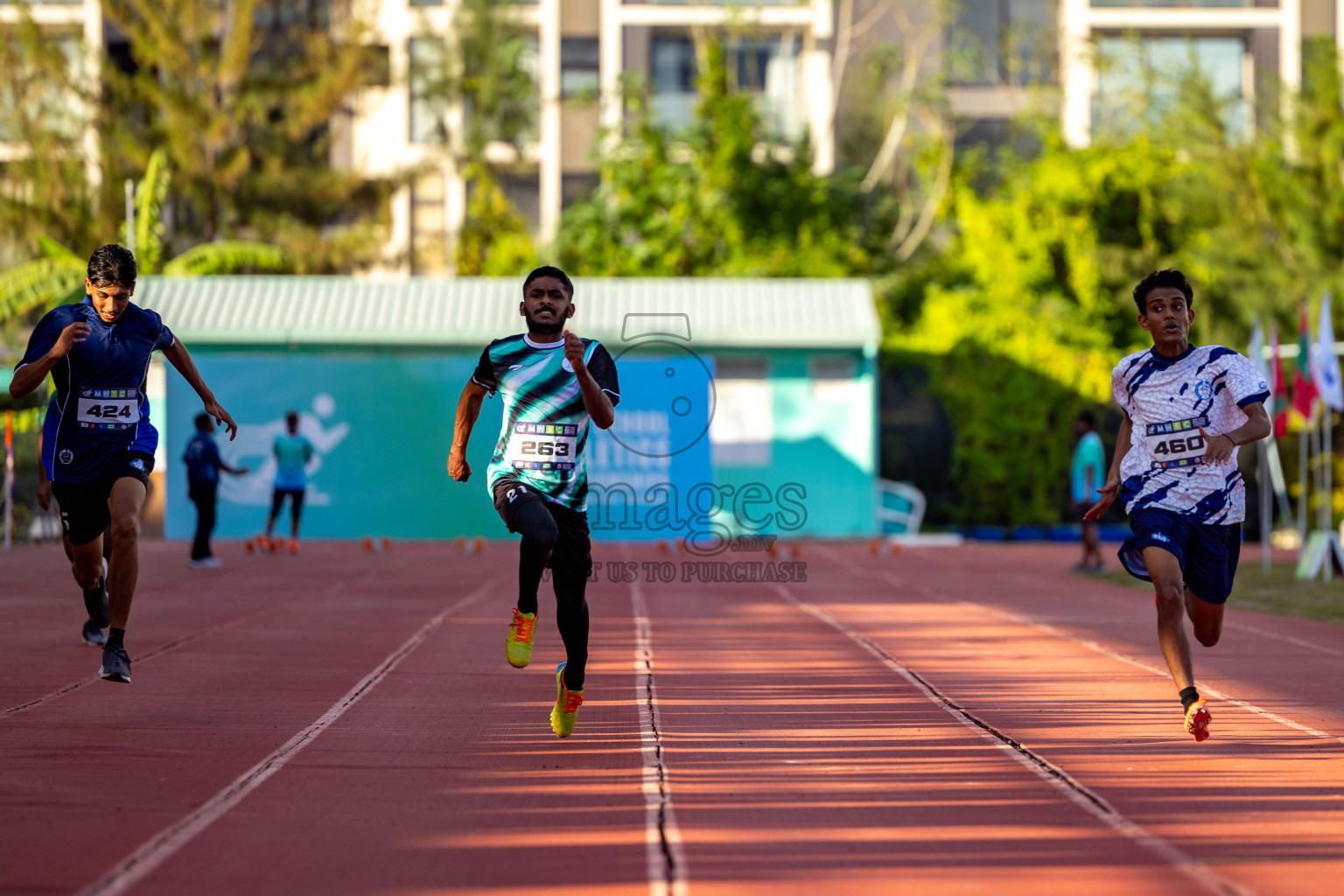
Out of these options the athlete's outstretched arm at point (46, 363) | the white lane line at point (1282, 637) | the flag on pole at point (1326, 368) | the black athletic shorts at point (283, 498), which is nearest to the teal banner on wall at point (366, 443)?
the black athletic shorts at point (283, 498)

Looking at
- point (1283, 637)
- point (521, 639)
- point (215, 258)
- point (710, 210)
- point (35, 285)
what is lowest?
point (1283, 637)

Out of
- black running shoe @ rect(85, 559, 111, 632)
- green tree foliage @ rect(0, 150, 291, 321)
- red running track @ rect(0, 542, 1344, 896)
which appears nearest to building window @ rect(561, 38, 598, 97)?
green tree foliage @ rect(0, 150, 291, 321)

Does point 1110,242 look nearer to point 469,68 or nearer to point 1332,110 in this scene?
point 1332,110

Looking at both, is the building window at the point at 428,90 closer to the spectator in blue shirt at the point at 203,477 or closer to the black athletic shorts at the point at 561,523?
the spectator in blue shirt at the point at 203,477

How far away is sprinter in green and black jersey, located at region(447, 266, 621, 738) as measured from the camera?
652 centimetres

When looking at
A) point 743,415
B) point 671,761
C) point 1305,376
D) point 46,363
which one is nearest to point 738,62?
point 743,415

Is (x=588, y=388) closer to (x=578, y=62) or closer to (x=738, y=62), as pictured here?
(x=738, y=62)

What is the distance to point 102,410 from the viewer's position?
8141 millimetres

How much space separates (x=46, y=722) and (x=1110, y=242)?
2769 cm

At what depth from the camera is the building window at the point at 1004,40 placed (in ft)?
139

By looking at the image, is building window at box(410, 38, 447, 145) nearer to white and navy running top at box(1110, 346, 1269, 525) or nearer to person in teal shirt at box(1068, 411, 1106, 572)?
person in teal shirt at box(1068, 411, 1106, 572)

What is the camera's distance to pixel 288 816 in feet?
17.5

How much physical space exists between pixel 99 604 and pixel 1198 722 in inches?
249

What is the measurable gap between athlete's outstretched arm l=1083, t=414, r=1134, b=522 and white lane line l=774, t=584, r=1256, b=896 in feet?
3.66
